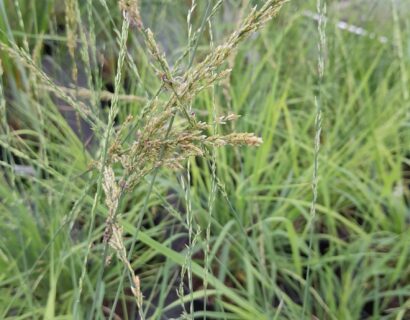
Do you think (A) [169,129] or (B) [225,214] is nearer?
(A) [169,129]

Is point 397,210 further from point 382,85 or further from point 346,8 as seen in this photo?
point 346,8

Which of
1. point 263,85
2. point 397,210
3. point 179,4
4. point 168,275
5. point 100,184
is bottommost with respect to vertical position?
point 168,275

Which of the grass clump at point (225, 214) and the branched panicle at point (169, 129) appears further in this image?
the grass clump at point (225, 214)

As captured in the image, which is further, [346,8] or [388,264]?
[346,8]

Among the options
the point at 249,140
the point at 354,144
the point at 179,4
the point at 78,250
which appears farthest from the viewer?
the point at 179,4

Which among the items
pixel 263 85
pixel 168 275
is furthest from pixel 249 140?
pixel 263 85

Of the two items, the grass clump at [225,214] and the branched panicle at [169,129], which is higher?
the branched panicle at [169,129]

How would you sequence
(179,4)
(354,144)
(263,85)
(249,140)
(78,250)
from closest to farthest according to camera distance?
(249,140), (78,250), (354,144), (263,85), (179,4)

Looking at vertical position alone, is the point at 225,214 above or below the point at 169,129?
below

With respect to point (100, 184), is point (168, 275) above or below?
below

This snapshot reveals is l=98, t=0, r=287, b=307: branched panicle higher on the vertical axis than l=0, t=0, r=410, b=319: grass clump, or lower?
higher
